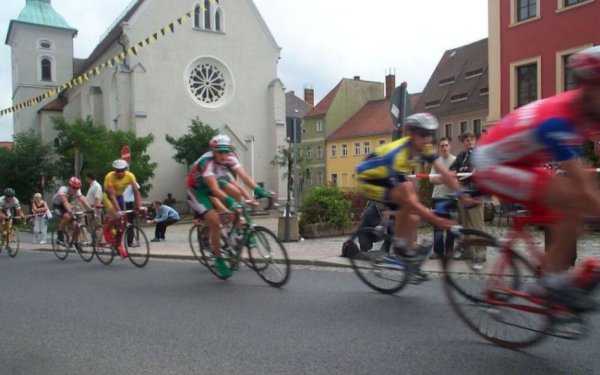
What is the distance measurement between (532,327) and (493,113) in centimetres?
2528

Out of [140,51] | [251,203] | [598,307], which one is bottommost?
[598,307]

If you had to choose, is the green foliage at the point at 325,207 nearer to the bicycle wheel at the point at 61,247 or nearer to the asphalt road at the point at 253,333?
the bicycle wheel at the point at 61,247

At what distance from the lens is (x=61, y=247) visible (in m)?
A: 12.4

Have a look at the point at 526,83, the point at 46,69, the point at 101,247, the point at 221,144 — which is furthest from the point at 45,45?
the point at 221,144

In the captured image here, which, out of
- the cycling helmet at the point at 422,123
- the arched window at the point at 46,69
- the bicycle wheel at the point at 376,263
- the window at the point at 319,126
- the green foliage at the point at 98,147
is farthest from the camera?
the window at the point at 319,126

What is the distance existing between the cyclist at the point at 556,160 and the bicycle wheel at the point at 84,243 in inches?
377

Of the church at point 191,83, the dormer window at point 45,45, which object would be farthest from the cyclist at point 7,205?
the dormer window at point 45,45

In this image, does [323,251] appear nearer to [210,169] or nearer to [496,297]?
[210,169]

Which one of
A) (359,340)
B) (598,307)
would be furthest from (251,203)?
(598,307)

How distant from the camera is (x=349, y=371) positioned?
12.8 ft

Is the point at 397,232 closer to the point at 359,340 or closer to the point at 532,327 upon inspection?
the point at 359,340

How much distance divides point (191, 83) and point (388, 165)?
39.3 metres

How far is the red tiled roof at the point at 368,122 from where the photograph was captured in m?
60.3

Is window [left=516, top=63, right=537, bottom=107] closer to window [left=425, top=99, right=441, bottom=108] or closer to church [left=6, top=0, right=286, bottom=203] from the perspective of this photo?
window [left=425, top=99, right=441, bottom=108]
